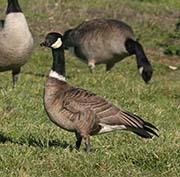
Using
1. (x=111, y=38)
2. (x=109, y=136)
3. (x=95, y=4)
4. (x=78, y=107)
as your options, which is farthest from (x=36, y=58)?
(x=78, y=107)

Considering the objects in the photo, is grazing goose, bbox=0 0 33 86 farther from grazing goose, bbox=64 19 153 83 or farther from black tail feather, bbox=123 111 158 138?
black tail feather, bbox=123 111 158 138

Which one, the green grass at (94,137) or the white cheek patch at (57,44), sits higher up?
the white cheek patch at (57,44)

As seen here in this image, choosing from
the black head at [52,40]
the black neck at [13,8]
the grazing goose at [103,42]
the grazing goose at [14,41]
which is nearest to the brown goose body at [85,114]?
the black head at [52,40]

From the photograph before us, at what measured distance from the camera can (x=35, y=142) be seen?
8.14 m

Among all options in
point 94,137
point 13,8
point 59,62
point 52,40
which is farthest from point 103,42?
point 52,40

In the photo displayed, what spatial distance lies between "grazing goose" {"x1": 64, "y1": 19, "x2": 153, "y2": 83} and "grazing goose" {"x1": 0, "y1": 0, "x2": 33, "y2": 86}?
4.32 m

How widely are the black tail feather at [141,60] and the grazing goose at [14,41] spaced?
371cm

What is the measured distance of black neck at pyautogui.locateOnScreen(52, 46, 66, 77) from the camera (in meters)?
8.27

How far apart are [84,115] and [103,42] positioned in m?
8.94

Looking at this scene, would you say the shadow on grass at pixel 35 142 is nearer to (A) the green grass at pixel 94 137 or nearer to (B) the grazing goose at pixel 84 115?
(A) the green grass at pixel 94 137

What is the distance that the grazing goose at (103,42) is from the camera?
53.9ft

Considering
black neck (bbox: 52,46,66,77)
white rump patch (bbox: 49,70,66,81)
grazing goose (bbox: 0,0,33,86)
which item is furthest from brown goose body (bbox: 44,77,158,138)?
grazing goose (bbox: 0,0,33,86)

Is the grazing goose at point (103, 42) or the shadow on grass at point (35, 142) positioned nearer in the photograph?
the shadow on grass at point (35, 142)

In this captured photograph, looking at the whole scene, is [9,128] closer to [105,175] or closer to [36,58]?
[105,175]
